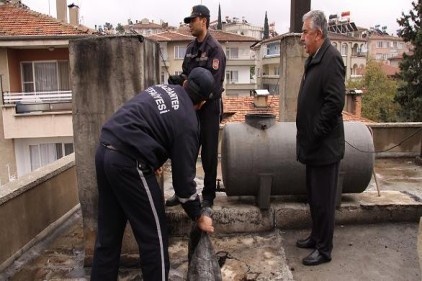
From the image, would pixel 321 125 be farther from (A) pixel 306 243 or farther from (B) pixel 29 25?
(B) pixel 29 25

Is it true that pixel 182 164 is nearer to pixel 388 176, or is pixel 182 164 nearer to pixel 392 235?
pixel 392 235

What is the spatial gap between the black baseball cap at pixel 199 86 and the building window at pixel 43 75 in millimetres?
18200

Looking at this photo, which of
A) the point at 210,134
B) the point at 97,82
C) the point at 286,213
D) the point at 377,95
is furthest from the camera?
the point at 377,95

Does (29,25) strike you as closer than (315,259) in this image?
No

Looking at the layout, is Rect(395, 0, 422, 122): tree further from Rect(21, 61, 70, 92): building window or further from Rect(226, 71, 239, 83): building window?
Rect(226, 71, 239, 83): building window

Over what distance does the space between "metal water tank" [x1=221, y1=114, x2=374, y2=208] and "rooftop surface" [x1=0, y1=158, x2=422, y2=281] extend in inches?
9.1

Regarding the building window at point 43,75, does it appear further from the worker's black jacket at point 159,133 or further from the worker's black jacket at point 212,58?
the worker's black jacket at point 159,133

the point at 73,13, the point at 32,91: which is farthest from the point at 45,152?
the point at 73,13

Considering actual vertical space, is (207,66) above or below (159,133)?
above

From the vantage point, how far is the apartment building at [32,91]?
17.8 meters

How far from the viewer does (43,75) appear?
19.6m

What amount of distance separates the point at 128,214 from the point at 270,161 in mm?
1848

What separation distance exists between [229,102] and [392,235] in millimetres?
16017

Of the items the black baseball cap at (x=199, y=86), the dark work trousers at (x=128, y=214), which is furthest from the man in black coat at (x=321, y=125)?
the dark work trousers at (x=128, y=214)
